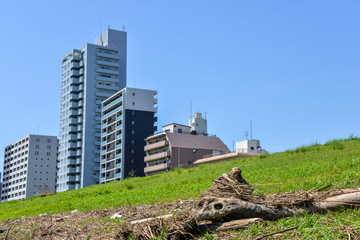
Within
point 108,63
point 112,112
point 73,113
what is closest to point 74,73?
point 108,63

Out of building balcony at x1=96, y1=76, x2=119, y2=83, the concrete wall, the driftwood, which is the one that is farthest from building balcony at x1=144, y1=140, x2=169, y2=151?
the driftwood

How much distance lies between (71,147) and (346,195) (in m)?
119

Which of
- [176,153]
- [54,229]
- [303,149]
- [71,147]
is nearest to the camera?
[54,229]

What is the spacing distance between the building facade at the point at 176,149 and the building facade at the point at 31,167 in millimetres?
64521

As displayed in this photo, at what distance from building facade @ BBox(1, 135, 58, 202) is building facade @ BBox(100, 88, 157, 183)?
46.7 meters

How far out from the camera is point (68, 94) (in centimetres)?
12744

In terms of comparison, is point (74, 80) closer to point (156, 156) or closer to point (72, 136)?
point (72, 136)

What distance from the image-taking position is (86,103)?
120188mm

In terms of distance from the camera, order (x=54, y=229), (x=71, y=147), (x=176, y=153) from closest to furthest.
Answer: (x=54, y=229) < (x=176, y=153) < (x=71, y=147)

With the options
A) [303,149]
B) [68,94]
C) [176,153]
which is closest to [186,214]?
[303,149]

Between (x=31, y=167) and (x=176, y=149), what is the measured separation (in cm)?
7916

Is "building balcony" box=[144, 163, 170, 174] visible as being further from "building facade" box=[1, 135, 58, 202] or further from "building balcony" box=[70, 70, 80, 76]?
"building facade" box=[1, 135, 58, 202]

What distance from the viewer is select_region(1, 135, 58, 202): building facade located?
146 metres

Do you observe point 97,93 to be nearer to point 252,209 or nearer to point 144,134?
point 144,134
